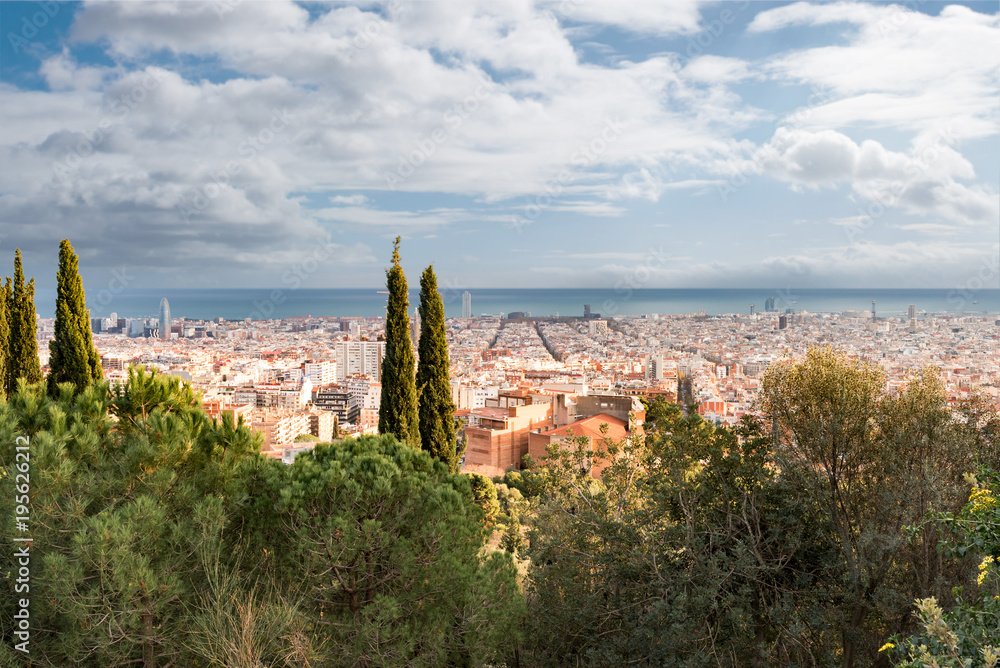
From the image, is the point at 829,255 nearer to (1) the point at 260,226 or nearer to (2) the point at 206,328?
(1) the point at 260,226

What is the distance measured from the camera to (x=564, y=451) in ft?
18.1

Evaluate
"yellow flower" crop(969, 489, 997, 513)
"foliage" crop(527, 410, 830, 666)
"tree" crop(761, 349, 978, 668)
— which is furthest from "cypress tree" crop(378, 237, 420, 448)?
"yellow flower" crop(969, 489, 997, 513)

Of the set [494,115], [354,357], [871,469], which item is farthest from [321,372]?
[871,469]

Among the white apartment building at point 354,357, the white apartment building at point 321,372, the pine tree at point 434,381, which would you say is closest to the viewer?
the pine tree at point 434,381

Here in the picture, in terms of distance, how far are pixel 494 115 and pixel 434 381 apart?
9.01 meters

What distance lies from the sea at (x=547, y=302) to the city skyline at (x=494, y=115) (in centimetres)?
152

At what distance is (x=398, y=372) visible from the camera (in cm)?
843

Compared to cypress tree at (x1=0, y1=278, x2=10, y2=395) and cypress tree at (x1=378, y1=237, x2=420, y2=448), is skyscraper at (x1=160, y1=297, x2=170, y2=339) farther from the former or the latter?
cypress tree at (x1=378, y1=237, x2=420, y2=448)

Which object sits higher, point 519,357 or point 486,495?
point 486,495

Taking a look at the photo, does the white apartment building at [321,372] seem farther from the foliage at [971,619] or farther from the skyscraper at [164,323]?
the foliage at [971,619]

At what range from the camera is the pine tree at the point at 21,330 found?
28.6 ft

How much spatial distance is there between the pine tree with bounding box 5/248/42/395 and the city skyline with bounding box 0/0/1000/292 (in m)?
0.32

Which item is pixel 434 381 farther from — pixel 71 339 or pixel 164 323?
pixel 164 323

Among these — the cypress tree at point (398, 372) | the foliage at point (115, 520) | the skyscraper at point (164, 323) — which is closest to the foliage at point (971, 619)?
the foliage at point (115, 520)
